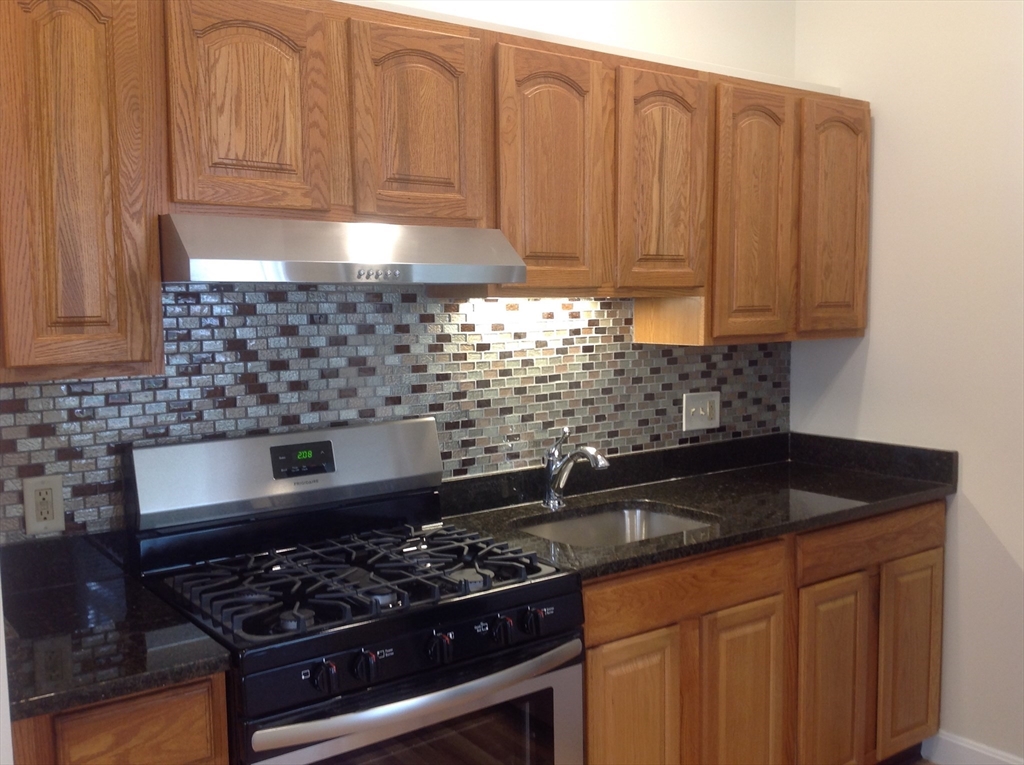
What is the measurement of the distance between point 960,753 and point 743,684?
1037mm

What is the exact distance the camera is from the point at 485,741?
1.86 metres

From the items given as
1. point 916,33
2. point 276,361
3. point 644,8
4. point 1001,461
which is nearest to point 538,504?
point 276,361

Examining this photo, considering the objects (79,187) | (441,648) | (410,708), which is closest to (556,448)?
(441,648)

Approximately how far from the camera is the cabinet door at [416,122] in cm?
199

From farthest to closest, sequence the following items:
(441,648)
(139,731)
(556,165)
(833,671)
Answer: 1. (833,671)
2. (556,165)
3. (441,648)
4. (139,731)

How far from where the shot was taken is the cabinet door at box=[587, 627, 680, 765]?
2.08 meters

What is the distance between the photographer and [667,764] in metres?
2.24

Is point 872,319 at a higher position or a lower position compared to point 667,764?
higher

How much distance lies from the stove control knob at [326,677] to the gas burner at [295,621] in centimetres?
7

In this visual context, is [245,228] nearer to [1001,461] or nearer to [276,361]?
[276,361]

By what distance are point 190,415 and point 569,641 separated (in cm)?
101

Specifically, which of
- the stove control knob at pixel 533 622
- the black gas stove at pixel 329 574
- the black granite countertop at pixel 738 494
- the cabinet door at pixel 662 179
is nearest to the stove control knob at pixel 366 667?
the black gas stove at pixel 329 574

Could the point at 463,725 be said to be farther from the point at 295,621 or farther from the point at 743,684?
the point at 743,684

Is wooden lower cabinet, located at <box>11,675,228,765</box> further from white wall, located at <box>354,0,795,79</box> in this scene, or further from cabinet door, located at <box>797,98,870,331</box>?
cabinet door, located at <box>797,98,870,331</box>
